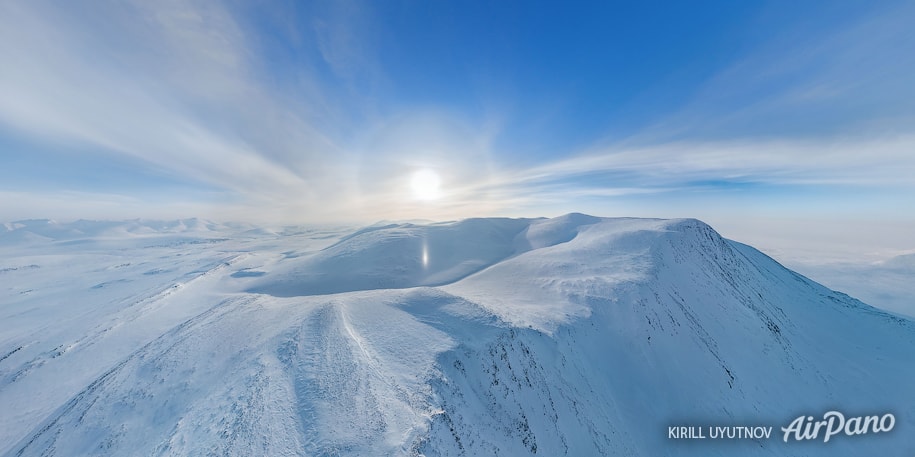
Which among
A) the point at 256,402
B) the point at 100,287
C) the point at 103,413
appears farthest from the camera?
the point at 100,287

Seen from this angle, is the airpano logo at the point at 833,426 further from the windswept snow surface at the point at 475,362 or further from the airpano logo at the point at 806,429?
the windswept snow surface at the point at 475,362

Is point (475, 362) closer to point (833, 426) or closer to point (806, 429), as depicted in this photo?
point (806, 429)

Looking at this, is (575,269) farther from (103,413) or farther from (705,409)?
(103,413)

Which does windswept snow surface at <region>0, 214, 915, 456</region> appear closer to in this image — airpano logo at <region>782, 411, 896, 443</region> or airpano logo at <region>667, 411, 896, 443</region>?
airpano logo at <region>667, 411, 896, 443</region>

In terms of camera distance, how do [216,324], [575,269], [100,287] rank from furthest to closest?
[100,287]
[575,269]
[216,324]

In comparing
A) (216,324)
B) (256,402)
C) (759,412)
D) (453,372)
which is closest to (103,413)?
(216,324)

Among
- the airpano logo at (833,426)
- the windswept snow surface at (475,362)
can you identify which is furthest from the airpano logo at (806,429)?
the windswept snow surface at (475,362)

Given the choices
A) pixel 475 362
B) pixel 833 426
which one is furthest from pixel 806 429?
pixel 475 362
